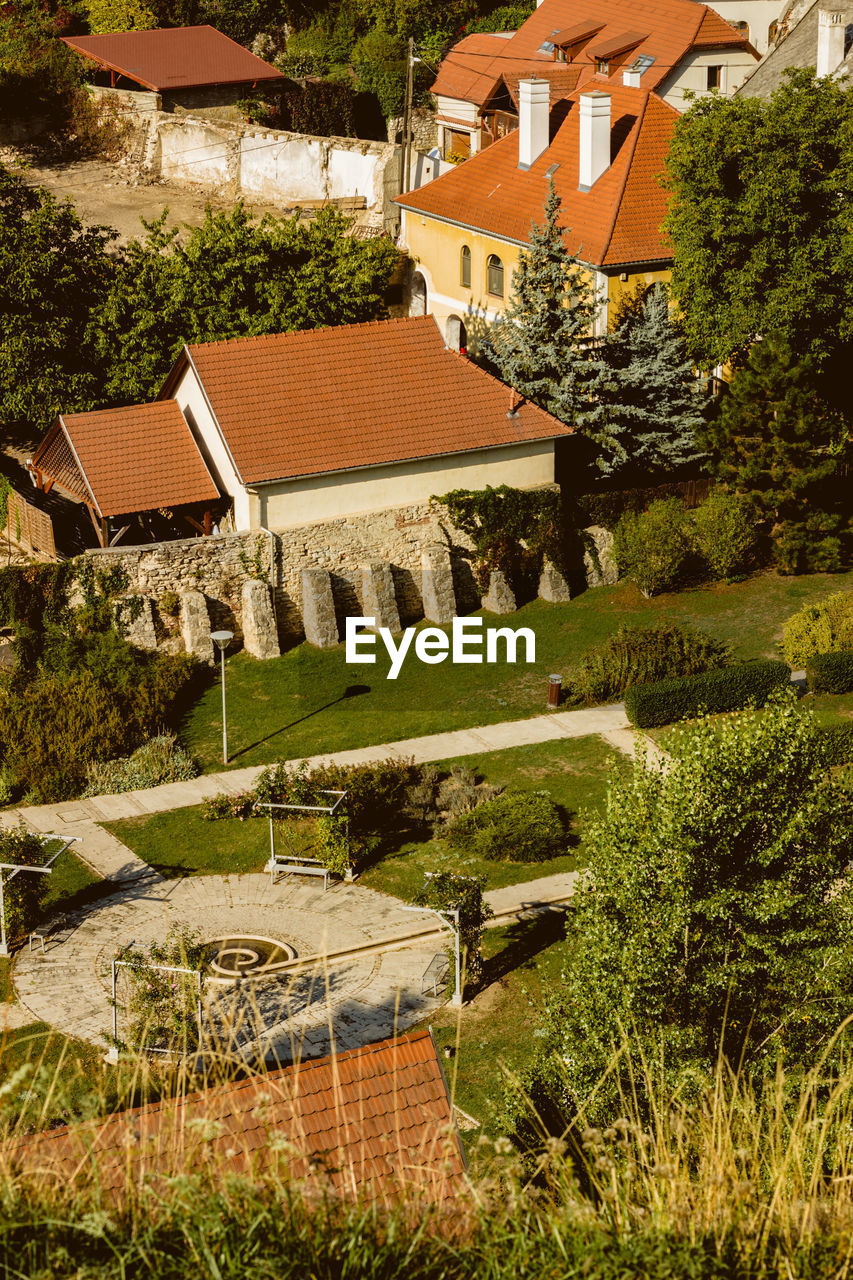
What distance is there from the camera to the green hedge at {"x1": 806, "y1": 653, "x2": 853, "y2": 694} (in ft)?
A: 94.3

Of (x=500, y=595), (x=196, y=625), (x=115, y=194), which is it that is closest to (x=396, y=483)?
(x=500, y=595)

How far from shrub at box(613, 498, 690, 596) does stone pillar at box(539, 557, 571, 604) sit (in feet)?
4.61

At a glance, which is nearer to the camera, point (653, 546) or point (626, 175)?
point (653, 546)

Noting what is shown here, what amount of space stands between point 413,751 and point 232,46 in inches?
1630

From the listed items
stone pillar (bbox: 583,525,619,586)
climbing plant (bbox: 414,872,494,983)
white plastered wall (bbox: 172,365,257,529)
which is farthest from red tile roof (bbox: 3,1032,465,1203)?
stone pillar (bbox: 583,525,619,586)

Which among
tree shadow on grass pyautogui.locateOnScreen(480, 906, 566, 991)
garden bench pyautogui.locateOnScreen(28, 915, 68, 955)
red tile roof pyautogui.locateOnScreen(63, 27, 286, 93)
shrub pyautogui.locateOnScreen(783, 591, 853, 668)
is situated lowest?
tree shadow on grass pyautogui.locateOnScreen(480, 906, 566, 991)

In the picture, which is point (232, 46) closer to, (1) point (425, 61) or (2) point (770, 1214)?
(1) point (425, 61)

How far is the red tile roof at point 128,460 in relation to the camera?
1249 inches

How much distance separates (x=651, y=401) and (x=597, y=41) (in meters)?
21.6

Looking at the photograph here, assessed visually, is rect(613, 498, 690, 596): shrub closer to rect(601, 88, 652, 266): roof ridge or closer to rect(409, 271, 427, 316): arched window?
rect(601, 88, 652, 266): roof ridge

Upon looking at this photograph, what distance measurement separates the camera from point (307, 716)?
29297 millimetres

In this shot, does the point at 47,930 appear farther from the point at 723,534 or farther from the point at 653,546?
the point at 723,534

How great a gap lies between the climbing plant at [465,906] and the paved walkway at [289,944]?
2.24 feet

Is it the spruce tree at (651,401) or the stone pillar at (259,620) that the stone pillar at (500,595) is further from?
the stone pillar at (259,620)
